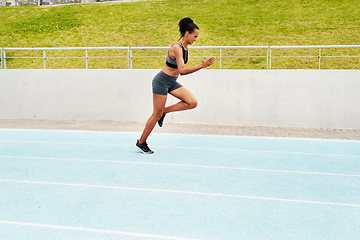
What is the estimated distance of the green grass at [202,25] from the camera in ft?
68.8

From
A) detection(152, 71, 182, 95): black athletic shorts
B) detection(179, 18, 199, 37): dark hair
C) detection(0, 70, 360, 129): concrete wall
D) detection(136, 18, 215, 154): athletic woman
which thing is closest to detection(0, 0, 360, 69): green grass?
detection(0, 70, 360, 129): concrete wall

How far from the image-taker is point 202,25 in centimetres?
2391

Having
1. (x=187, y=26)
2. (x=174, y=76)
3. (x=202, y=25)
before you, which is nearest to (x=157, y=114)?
(x=174, y=76)

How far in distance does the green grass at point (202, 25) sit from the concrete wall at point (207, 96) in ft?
27.6

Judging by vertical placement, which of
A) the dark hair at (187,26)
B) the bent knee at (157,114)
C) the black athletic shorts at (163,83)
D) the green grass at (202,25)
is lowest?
the bent knee at (157,114)

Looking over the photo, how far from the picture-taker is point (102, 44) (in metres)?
23.0

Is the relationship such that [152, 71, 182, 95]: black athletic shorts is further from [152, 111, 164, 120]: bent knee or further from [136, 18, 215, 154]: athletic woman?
[152, 111, 164, 120]: bent knee

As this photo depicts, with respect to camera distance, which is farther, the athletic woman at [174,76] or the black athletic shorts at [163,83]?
the black athletic shorts at [163,83]

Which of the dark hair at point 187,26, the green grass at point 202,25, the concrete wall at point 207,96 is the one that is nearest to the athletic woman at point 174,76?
the dark hair at point 187,26

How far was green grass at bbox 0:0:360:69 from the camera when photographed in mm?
20969

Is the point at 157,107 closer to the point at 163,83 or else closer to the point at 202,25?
the point at 163,83

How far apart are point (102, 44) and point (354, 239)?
2093 cm

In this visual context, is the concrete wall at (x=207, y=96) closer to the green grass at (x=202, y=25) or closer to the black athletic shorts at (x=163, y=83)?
the black athletic shorts at (x=163, y=83)

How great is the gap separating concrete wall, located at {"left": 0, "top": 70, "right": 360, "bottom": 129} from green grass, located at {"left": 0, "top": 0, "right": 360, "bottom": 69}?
27.6ft
